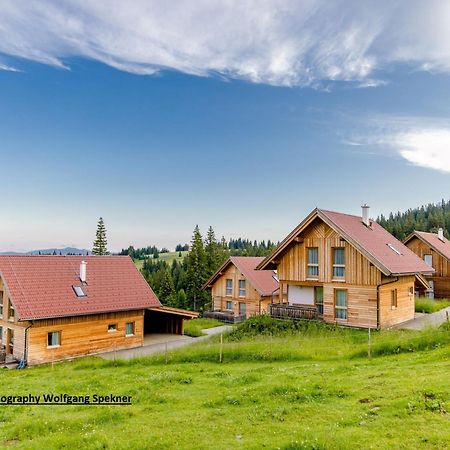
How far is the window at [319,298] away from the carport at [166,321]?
9.70 metres

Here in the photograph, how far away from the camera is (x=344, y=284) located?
26.2m

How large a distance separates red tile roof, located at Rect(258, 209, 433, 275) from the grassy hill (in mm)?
8023

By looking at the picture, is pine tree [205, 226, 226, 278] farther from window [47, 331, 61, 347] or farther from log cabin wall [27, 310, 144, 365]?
window [47, 331, 61, 347]

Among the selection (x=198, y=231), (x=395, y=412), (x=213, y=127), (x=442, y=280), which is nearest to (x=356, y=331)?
(x=395, y=412)

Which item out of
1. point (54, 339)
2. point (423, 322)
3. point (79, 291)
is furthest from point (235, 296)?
point (54, 339)

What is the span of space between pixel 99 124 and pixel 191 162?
48.1 feet

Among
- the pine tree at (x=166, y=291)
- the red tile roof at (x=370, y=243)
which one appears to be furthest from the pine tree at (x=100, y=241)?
the red tile roof at (x=370, y=243)

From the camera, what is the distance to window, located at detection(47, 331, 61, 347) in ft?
80.9

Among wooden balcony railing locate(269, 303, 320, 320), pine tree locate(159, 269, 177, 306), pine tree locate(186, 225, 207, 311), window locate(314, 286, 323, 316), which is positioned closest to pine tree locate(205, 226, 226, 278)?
pine tree locate(186, 225, 207, 311)

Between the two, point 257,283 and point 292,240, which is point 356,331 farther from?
point 257,283

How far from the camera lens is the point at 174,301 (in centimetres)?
7162

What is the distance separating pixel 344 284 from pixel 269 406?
17.5 metres

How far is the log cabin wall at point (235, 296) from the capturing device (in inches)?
1613

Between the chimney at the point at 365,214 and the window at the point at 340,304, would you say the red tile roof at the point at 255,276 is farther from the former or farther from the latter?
the window at the point at 340,304
